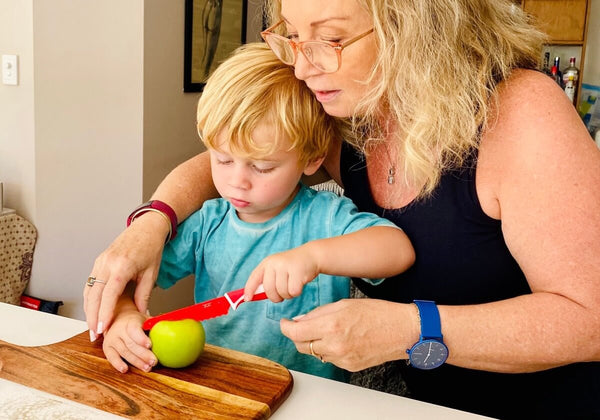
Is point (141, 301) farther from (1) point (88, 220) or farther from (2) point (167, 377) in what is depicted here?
(1) point (88, 220)

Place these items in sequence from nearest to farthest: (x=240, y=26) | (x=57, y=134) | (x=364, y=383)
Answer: (x=364, y=383), (x=57, y=134), (x=240, y=26)

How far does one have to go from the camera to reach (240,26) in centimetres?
387

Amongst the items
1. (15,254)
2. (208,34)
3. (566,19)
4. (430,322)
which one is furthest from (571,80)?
(430,322)

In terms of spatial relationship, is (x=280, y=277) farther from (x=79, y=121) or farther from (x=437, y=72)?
(x=79, y=121)

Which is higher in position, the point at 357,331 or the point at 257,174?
the point at 257,174

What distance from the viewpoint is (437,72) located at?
1.11 metres

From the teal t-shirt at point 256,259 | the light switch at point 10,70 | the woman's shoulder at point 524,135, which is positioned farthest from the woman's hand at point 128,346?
the light switch at point 10,70

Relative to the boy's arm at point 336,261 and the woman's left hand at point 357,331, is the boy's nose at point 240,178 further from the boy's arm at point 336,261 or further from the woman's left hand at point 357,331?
the woman's left hand at point 357,331

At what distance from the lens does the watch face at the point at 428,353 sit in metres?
0.94

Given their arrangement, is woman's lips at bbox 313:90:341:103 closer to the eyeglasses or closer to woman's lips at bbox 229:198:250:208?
the eyeglasses

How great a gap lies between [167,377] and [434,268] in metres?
0.53

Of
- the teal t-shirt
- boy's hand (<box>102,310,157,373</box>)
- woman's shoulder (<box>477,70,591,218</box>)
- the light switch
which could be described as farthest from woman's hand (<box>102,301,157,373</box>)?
the light switch

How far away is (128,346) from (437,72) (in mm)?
675

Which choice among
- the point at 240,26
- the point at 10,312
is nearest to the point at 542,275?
the point at 10,312
